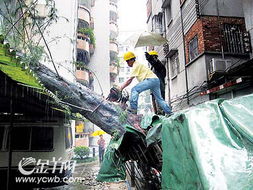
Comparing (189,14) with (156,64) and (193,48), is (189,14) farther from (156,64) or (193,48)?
(156,64)

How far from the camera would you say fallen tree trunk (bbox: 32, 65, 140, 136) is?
5965 millimetres

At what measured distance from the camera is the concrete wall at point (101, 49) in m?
25.9

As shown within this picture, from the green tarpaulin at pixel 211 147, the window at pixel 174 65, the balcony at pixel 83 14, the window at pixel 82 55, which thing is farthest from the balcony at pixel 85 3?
the green tarpaulin at pixel 211 147

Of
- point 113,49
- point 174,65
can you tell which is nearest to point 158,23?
point 174,65

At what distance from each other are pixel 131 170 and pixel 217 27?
21.7ft

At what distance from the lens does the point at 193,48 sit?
30.9ft

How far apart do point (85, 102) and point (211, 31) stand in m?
5.63

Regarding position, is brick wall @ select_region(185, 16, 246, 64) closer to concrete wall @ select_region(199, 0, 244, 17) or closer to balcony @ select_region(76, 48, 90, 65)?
concrete wall @ select_region(199, 0, 244, 17)

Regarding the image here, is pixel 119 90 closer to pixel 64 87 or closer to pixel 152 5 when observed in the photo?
pixel 64 87

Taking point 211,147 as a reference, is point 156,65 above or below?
above

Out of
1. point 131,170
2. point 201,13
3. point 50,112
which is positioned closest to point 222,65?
point 201,13

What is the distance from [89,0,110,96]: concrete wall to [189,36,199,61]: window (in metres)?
16.1

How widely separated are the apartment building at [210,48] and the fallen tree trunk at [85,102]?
3530 millimetres

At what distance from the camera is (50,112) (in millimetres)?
7430
